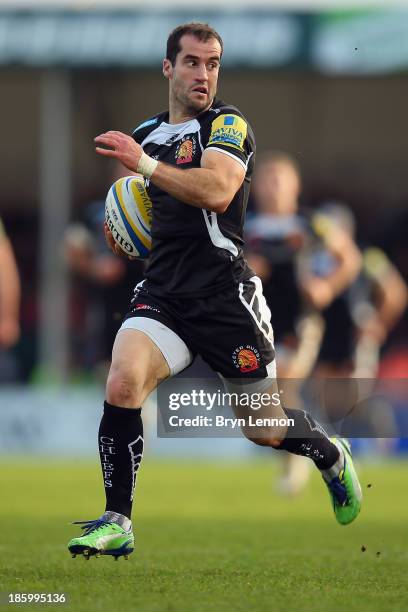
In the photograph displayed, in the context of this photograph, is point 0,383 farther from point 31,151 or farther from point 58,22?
point 31,151

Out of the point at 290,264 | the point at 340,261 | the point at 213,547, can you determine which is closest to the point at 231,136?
the point at 213,547

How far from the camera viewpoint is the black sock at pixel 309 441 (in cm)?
712

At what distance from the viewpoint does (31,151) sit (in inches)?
1080

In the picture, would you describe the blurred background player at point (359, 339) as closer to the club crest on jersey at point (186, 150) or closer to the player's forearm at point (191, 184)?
the club crest on jersey at point (186, 150)

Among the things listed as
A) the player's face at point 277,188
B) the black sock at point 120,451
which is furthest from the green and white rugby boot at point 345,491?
the player's face at point 277,188

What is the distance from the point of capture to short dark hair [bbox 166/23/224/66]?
675cm

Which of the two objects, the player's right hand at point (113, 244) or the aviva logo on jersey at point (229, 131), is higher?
the aviva logo on jersey at point (229, 131)

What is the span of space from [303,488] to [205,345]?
6171 mm

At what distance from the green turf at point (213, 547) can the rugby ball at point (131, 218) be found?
4.89 ft

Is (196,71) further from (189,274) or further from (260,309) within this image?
(260,309)

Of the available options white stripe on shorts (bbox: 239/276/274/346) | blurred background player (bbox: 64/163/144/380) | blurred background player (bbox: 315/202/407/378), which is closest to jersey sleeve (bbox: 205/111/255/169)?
white stripe on shorts (bbox: 239/276/274/346)

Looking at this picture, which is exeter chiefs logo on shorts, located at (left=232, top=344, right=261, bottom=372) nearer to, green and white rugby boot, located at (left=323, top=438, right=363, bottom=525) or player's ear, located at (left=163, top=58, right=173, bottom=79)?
green and white rugby boot, located at (left=323, top=438, right=363, bottom=525)

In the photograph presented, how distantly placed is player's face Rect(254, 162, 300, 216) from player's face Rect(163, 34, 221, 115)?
5175mm

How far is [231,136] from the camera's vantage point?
260 inches
